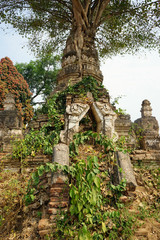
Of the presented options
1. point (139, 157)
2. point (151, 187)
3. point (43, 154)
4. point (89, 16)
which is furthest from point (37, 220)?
point (89, 16)

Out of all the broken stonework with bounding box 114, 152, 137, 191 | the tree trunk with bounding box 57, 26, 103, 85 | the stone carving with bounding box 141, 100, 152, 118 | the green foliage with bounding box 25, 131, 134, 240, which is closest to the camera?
the green foliage with bounding box 25, 131, 134, 240

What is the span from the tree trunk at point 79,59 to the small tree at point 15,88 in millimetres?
3622

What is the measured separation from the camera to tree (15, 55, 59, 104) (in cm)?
1875

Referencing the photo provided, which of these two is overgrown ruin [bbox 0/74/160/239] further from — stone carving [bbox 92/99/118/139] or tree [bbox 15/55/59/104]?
tree [bbox 15/55/59/104]

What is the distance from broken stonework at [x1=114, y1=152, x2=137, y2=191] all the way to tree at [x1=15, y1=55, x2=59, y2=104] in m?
16.0

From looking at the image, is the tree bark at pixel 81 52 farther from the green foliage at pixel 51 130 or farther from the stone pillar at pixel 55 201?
the stone pillar at pixel 55 201

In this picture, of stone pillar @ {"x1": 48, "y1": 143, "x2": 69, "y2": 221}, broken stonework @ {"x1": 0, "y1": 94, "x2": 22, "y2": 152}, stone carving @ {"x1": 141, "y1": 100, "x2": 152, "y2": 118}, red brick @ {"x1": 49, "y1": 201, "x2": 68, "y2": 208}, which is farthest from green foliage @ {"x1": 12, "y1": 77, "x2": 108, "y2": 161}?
stone carving @ {"x1": 141, "y1": 100, "x2": 152, "y2": 118}

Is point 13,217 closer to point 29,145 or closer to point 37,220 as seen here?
point 37,220

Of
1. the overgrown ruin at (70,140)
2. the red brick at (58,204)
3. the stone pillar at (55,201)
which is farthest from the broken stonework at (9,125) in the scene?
the red brick at (58,204)

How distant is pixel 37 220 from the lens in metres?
2.90

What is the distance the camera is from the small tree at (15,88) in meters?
9.82

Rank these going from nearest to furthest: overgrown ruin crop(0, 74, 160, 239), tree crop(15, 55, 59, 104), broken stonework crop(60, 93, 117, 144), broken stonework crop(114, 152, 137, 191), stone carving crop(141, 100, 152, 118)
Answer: overgrown ruin crop(0, 74, 160, 239) → broken stonework crop(114, 152, 137, 191) → broken stonework crop(60, 93, 117, 144) → stone carving crop(141, 100, 152, 118) → tree crop(15, 55, 59, 104)

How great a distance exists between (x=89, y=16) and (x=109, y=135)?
6053 millimetres

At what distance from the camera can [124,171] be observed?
341 cm
